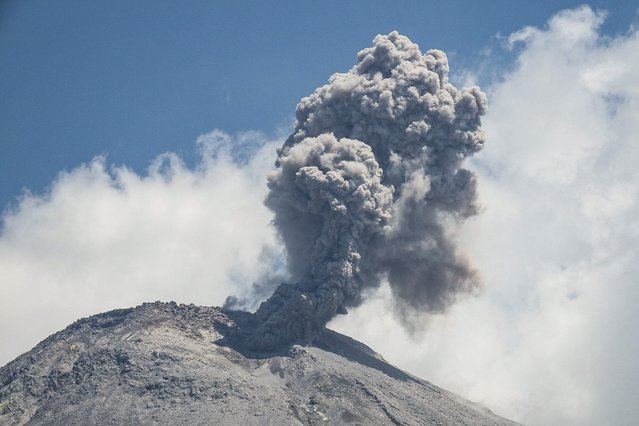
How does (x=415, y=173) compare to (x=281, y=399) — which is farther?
(x=415, y=173)

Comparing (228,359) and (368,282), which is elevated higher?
(368,282)

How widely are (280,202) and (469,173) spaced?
1962 cm

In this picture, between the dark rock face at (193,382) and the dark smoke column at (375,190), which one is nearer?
the dark rock face at (193,382)

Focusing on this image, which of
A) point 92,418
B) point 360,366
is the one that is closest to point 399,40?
point 360,366

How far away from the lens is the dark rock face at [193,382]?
8912 centimetres

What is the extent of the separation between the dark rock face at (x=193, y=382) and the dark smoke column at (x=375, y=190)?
5.46m

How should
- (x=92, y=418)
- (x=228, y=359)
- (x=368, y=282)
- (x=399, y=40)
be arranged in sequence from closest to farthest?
(x=92, y=418) < (x=228, y=359) < (x=368, y=282) < (x=399, y=40)

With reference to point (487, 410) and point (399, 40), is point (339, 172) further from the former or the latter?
point (487, 410)

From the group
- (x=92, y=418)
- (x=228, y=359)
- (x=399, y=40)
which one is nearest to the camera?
(x=92, y=418)

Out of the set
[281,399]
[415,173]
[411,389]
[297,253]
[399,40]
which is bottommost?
[281,399]

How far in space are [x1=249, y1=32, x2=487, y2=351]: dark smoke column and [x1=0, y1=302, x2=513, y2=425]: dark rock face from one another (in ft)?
17.9

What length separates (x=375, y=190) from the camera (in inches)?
4109

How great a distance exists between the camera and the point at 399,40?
114m

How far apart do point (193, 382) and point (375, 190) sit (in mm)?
26315
